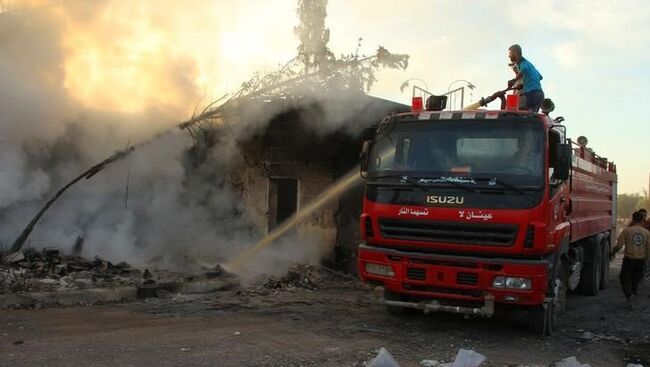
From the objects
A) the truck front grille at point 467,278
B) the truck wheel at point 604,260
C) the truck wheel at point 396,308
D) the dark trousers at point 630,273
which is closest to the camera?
the truck front grille at point 467,278

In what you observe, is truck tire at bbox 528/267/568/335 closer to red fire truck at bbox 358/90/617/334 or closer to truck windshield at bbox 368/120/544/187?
red fire truck at bbox 358/90/617/334

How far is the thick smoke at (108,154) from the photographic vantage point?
9.46 metres

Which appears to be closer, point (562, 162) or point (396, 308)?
point (562, 162)

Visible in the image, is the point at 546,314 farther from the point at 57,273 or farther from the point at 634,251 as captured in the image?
the point at 57,273

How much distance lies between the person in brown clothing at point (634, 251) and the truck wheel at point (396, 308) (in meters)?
4.22

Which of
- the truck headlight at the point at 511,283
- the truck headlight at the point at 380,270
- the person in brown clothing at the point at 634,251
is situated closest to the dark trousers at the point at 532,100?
the truck headlight at the point at 511,283

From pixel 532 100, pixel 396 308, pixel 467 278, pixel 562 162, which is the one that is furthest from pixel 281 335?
pixel 532 100

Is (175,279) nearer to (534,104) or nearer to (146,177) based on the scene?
(146,177)

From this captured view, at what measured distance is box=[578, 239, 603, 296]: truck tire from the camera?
10.6 meters

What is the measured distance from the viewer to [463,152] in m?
6.65

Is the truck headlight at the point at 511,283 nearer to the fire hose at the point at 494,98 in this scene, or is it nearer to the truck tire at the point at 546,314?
the truck tire at the point at 546,314

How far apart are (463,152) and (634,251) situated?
15.9ft

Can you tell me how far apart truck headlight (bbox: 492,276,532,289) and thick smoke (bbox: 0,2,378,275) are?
185 inches

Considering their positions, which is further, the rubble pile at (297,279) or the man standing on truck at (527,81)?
the rubble pile at (297,279)
